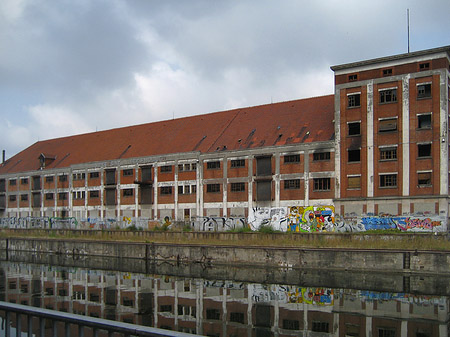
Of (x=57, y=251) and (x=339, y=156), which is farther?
(x=57, y=251)

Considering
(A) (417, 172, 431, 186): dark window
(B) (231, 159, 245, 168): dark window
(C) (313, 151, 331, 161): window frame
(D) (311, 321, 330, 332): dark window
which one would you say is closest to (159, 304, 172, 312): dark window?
(D) (311, 321, 330, 332): dark window

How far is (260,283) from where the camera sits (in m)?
33.2

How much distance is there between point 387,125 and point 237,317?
32419mm

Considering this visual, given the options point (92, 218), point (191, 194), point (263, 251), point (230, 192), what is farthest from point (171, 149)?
point (263, 251)

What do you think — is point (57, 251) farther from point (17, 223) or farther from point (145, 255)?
point (17, 223)

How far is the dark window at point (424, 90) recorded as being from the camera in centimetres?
4694

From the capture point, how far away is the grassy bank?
37594 millimetres

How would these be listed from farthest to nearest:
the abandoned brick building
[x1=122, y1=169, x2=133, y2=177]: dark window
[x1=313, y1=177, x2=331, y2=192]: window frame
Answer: [x1=122, y1=169, x2=133, y2=177]: dark window
[x1=313, y1=177, x2=331, y2=192]: window frame
the abandoned brick building

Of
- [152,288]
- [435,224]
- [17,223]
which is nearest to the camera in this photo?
[152,288]

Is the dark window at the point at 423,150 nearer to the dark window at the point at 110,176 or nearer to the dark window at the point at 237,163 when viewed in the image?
the dark window at the point at 237,163

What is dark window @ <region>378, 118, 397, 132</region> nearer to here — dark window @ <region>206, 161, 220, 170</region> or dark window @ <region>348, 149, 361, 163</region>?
dark window @ <region>348, 149, 361, 163</region>

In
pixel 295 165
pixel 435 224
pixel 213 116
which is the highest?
pixel 213 116

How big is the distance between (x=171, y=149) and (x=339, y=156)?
24.2 meters

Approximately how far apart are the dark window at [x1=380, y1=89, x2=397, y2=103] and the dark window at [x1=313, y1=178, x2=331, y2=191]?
10089 millimetres
